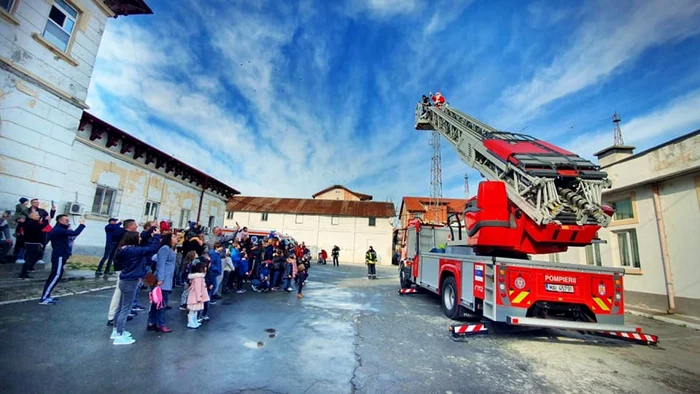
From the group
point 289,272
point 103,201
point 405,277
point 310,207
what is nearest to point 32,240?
point 103,201

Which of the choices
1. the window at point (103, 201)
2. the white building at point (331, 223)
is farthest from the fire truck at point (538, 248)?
the white building at point (331, 223)

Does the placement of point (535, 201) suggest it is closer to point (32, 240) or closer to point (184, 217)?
point (32, 240)

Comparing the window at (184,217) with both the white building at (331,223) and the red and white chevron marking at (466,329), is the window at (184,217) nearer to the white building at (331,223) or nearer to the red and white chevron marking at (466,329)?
the red and white chevron marking at (466,329)

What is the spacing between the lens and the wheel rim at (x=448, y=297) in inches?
296

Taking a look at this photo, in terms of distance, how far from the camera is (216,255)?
7.35 m

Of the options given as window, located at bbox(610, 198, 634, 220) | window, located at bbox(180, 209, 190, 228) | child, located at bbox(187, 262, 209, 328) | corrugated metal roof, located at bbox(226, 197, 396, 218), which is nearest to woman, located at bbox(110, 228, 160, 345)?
child, located at bbox(187, 262, 209, 328)

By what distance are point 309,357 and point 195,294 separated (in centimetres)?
264

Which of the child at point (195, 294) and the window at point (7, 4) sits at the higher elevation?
the window at point (7, 4)

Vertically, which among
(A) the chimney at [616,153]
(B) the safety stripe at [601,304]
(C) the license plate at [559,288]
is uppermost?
(A) the chimney at [616,153]

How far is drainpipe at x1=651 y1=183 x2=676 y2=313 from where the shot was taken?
8884 millimetres

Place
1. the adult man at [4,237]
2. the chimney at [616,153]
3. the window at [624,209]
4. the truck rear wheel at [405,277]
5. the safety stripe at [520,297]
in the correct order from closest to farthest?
the safety stripe at [520,297] < the adult man at [4,237] < the window at [624,209] < the truck rear wheel at [405,277] < the chimney at [616,153]

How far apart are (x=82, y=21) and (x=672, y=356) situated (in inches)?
685

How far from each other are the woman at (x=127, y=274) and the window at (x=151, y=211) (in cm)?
1240

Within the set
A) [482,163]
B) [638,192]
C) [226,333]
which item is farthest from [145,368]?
[638,192]
